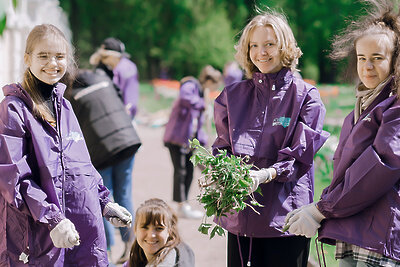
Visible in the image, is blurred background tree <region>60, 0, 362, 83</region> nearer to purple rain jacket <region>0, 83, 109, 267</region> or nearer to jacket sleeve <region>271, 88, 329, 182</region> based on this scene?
jacket sleeve <region>271, 88, 329, 182</region>

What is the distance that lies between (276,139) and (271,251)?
629 mm

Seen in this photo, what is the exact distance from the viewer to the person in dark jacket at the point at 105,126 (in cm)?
537

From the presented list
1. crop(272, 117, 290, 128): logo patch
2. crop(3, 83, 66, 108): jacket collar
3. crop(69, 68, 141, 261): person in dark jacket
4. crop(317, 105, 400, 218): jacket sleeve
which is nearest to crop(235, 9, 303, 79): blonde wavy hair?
crop(272, 117, 290, 128): logo patch

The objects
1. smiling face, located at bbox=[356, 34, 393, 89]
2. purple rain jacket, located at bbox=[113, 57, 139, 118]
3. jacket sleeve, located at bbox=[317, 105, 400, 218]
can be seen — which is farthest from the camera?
purple rain jacket, located at bbox=[113, 57, 139, 118]

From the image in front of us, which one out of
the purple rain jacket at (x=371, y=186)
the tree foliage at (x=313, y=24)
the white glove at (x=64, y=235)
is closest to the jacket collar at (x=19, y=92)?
the white glove at (x=64, y=235)

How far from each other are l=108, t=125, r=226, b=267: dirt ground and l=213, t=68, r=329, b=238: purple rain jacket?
394 millimetres

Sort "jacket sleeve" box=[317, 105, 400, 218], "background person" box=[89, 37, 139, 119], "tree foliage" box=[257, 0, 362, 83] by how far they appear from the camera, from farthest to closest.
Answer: "tree foliage" box=[257, 0, 362, 83] < "background person" box=[89, 37, 139, 119] < "jacket sleeve" box=[317, 105, 400, 218]

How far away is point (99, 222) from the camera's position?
3.30 m

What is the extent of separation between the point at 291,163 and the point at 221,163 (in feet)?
1.28

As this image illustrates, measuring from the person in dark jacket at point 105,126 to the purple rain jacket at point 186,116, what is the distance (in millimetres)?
2060

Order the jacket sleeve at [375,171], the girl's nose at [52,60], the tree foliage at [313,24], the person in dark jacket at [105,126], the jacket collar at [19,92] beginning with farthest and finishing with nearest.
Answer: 1. the tree foliage at [313,24]
2. the person in dark jacket at [105,126]
3. the girl's nose at [52,60]
4. the jacket collar at [19,92]
5. the jacket sleeve at [375,171]

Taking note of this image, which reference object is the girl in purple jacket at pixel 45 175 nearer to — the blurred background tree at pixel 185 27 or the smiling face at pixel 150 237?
the smiling face at pixel 150 237

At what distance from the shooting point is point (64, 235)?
2.94 meters

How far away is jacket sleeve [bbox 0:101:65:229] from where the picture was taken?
293 cm
